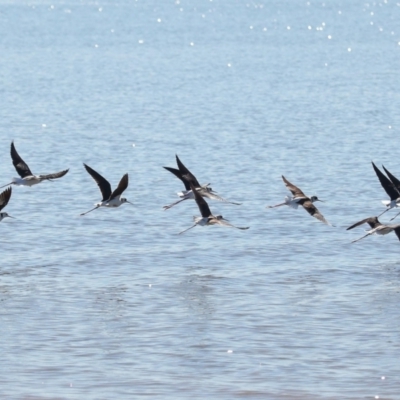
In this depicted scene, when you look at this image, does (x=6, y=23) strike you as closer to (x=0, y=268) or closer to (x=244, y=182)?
(x=244, y=182)

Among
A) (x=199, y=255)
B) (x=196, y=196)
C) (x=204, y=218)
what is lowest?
(x=199, y=255)

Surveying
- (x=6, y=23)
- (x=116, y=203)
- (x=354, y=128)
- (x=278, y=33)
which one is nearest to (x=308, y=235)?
(x=116, y=203)

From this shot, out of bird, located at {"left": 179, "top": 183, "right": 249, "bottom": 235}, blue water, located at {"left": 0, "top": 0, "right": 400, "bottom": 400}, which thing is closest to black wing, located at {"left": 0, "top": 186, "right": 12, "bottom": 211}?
blue water, located at {"left": 0, "top": 0, "right": 400, "bottom": 400}

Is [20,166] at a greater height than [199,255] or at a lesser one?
greater

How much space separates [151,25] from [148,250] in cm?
11725

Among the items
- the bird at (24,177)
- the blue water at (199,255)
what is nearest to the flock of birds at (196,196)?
the bird at (24,177)

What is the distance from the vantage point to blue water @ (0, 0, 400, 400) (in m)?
17.2

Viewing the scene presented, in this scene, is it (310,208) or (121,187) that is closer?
(121,187)

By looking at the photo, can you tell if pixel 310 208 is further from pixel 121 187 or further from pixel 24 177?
pixel 24 177

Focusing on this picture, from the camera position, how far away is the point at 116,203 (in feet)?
75.6

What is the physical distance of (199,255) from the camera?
988 inches

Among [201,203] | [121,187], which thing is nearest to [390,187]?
[201,203]

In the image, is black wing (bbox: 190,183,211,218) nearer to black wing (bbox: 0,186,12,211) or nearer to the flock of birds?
the flock of birds

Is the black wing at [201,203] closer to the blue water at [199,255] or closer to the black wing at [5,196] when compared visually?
the blue water at [199,255]
